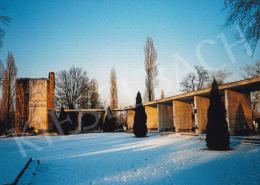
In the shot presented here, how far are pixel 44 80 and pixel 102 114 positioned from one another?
466 inches

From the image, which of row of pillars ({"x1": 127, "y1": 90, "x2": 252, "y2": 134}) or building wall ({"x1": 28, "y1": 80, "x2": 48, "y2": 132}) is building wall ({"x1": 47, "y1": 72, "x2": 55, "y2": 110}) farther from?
row of pillars ({"x1": 127, "y1": 90, "x2": 252, "y2": 134})

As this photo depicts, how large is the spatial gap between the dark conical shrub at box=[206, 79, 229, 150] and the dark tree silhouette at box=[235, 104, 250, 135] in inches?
254

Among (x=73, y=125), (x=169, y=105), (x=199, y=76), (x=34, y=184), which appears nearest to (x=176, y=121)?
(x=169, y=105)

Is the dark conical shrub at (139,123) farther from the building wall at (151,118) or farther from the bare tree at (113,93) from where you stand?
the bare tree at (113,93)

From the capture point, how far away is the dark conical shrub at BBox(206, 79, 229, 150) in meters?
11.6

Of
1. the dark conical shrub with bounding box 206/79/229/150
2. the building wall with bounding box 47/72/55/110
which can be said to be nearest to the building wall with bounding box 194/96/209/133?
the dark conical shrub with bounding box 206/79/229/150

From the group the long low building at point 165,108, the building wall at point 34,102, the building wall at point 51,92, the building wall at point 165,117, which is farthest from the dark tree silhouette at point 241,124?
the building wall at point 51,92

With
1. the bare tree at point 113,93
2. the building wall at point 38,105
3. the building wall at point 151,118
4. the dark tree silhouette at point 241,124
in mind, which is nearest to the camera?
the dark tree silhouette at point 241,124

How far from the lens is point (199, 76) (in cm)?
4650

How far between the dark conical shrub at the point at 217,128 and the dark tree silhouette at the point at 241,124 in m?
6.45

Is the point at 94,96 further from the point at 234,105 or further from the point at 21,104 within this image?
the point at 234,105

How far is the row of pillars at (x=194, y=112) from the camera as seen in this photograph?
17.4 metres

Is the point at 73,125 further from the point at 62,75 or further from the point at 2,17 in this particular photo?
the point at 2,17

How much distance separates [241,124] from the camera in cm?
1772
